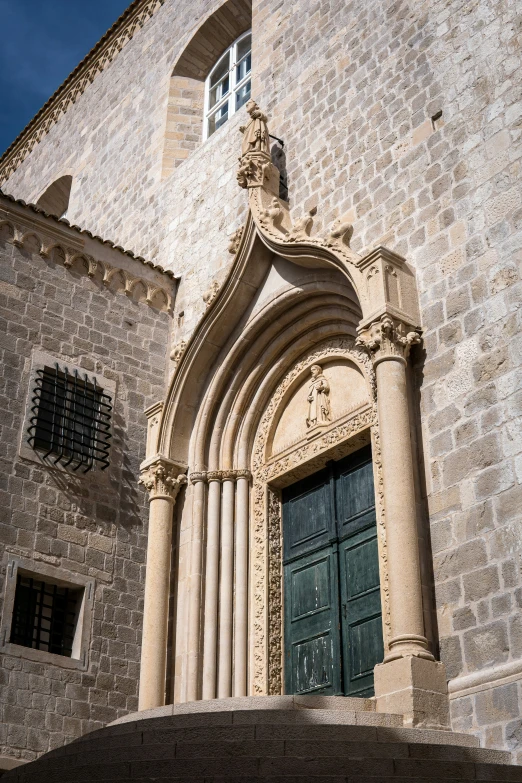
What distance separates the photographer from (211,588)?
10305 millimetres

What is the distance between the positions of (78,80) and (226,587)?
1187 centimetres

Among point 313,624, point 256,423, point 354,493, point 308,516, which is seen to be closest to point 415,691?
point 313,624

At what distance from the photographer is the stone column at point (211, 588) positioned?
32.5 ft

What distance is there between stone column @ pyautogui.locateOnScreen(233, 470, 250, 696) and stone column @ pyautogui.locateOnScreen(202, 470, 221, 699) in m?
0.21

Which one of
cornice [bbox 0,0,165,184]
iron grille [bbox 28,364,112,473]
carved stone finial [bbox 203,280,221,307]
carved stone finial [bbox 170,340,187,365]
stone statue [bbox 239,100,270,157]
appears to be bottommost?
iron grille [bbox 28,364,112,473]

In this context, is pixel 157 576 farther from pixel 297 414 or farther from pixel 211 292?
pixel 211 292

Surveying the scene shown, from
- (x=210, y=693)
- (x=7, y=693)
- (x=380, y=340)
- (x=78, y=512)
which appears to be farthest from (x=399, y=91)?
(x=7, y=693)

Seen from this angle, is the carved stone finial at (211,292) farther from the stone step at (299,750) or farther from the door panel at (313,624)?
the stone step at (299,750)

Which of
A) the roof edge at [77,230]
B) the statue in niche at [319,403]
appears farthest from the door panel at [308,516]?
the roof edge at [77,230]

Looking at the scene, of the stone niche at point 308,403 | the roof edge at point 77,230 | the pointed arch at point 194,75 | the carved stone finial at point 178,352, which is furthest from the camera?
the pointed arch at point 194,75

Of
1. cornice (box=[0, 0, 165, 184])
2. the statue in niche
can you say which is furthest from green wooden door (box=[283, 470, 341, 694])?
cornice (box=[0, 0, 165, 184])

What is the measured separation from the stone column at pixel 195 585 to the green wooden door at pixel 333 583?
0.86 m

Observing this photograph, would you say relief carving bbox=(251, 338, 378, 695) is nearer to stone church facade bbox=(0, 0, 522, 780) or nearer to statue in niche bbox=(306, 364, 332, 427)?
stone church facade bbox=(0, 0, 522, 780)

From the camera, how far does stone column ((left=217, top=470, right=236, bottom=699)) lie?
32.4 ft
